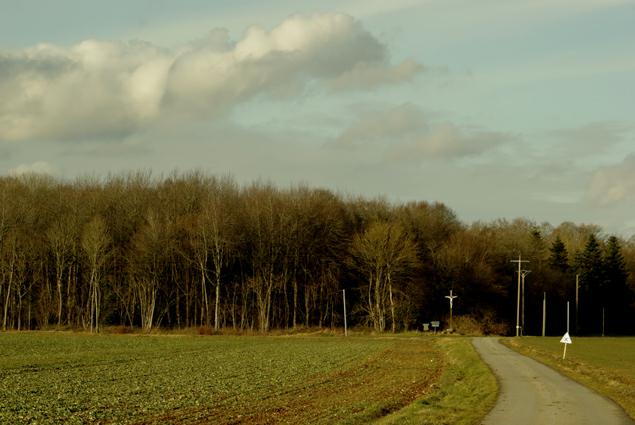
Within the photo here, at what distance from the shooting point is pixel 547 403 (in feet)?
76.4

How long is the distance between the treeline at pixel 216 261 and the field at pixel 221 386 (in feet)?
133

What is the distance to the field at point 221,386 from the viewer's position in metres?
20.6

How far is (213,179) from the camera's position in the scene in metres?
106

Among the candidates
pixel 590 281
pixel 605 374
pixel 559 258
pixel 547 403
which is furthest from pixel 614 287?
pixel 547 403

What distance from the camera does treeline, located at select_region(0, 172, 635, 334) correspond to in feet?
297

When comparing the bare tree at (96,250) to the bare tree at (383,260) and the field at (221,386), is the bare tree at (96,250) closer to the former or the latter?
the bare tree at (383,260)

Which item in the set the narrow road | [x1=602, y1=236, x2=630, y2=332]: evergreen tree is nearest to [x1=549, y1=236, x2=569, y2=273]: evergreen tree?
[x1=602, y1=236, x2=630, y2=332]: evergreen tree

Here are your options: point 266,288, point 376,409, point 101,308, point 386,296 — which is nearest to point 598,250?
point 386,296

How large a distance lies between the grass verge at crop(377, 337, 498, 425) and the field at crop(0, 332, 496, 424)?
0.32ft

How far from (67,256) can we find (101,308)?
24.0 ft

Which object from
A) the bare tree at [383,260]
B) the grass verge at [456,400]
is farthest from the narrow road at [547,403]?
the bare tree at [383,260]

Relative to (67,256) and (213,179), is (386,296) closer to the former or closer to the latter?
(213,179)

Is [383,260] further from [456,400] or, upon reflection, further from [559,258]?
[456,400]

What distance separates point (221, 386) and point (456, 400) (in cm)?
861
